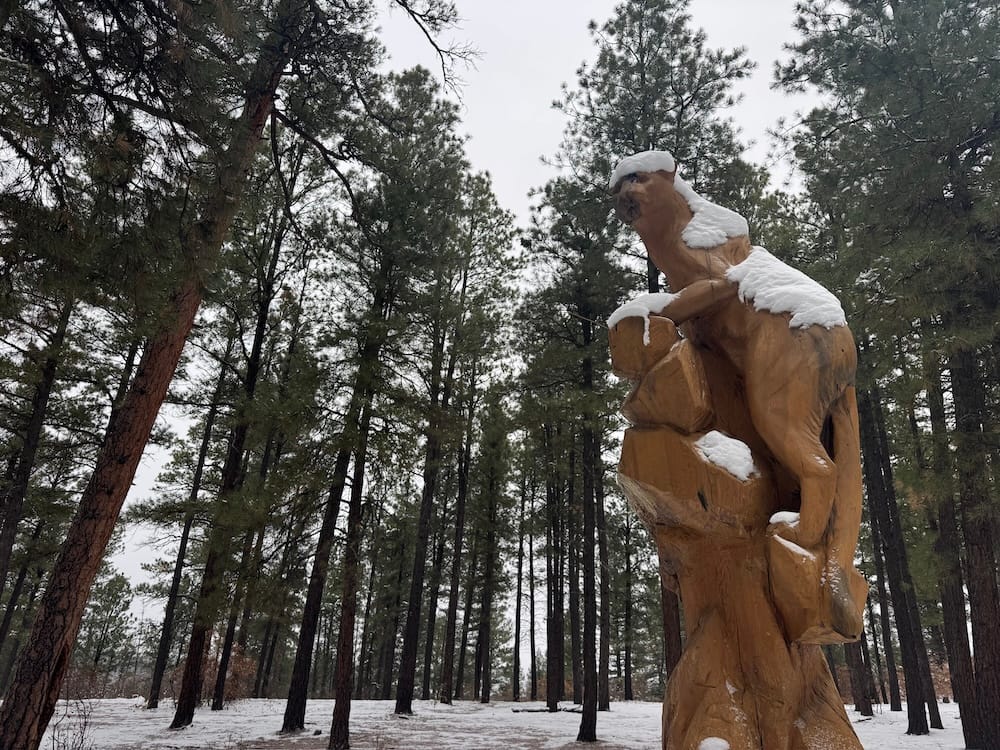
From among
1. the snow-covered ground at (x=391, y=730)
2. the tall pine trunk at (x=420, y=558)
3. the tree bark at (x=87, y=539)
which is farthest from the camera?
the tall pine trunk at (x=420, y=558)

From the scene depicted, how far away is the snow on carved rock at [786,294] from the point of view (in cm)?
343

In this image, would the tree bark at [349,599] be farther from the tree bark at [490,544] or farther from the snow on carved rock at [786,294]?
the tree bark at [490,544]

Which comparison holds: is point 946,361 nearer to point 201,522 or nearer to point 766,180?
point 766,180

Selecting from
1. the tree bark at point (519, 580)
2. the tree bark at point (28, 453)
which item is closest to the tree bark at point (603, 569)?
the tree bark at point (519, 580)

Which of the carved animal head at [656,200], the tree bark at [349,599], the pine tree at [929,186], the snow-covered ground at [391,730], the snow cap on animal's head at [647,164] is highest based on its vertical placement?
the pine tree at [929,186]

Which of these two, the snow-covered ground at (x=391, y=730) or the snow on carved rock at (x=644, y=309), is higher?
the snow on carved rock at (x=644, y=309)

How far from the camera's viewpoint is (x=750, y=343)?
365cm

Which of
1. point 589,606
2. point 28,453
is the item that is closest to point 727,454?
point 589,606

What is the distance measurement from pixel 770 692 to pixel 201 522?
1284cm

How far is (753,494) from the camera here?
329cm

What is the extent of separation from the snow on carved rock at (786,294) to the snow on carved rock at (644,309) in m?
0.44

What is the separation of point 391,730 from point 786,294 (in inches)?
432

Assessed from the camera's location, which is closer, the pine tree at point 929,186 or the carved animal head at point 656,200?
the carved animal head at point 656,200

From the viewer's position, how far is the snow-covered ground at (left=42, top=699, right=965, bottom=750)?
9.28 m
